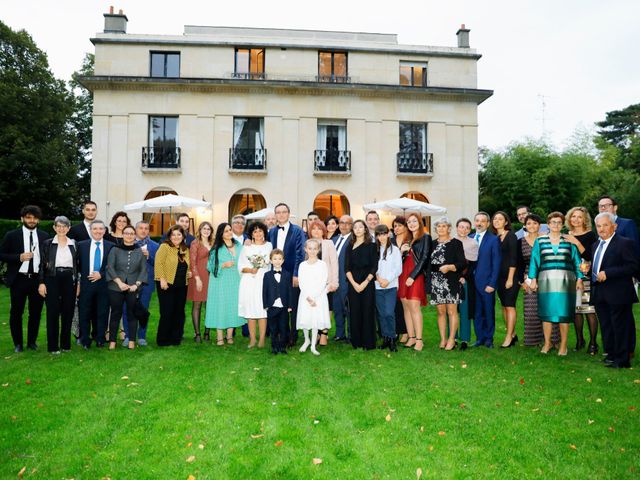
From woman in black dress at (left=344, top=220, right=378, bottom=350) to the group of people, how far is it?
2 centimetres

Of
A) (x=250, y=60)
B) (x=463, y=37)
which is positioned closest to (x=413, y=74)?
(x=463, y=37)

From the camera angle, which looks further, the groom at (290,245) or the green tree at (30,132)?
the green tree at (30,132)

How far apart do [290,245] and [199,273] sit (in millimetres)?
1891

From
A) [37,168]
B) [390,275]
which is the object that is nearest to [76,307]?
[390,275]

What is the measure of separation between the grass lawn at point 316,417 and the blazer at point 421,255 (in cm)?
143

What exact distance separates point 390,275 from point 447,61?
57.0ft

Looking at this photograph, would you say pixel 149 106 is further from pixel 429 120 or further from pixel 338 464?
pixel 338 464

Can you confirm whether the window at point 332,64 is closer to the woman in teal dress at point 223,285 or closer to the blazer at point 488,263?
the woman in teal dress at point 223,285

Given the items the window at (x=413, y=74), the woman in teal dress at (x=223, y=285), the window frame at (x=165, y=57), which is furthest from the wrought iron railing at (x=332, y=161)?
the woman in teal dress at (x=223, y=285)

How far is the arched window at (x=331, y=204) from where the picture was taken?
2302 cm

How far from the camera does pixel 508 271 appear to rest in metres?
8.25

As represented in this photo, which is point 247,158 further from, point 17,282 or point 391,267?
point 391,267

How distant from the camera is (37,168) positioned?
2989cm

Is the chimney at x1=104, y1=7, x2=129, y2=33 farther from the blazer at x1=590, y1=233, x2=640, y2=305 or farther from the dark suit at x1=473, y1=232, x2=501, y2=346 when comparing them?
the blazer at x1=590, y1=233, x2=640, y2=305
